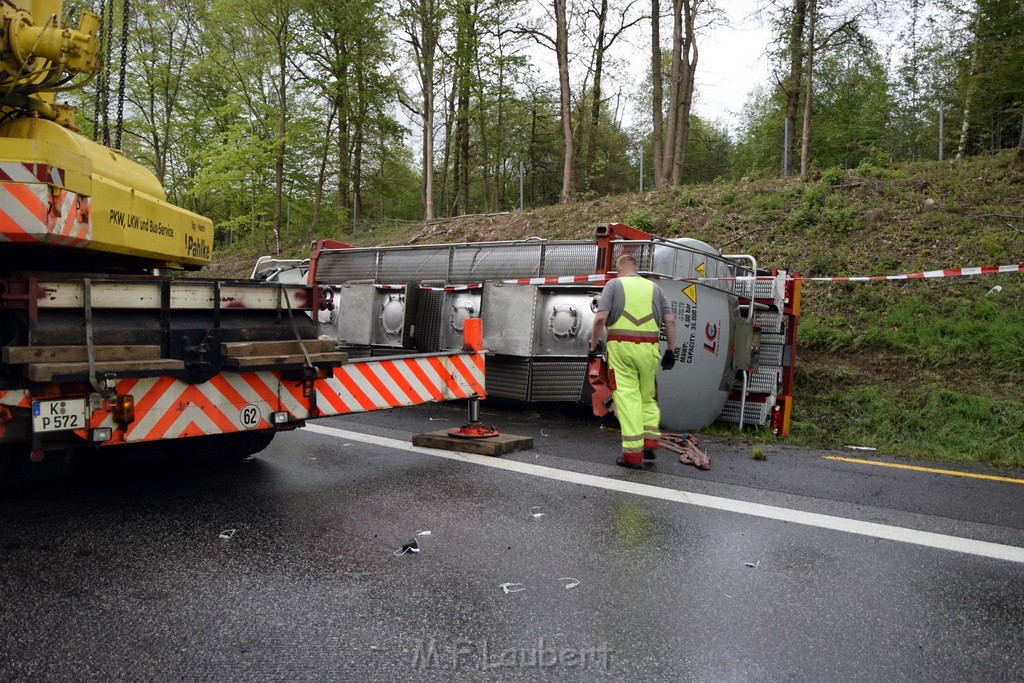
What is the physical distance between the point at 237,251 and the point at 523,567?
30296 mm

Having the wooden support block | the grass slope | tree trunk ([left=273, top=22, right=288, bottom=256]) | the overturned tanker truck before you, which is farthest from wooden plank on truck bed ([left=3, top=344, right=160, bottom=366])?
tree trunk ([left=273, top=22, right=288, bottom=256])

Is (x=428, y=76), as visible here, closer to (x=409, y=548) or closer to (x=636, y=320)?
(x=636, y=320)

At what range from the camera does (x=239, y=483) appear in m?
5.30

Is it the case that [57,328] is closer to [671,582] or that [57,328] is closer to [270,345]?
[270,345]

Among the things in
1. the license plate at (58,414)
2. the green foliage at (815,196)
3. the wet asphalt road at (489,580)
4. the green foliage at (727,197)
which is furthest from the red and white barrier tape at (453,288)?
→ the green foliage at (727,197)

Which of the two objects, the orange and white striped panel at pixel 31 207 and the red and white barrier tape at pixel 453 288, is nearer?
the orange and white striped panel at pixel 31 207

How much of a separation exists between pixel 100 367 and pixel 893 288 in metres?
11.5

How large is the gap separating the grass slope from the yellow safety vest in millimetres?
2945

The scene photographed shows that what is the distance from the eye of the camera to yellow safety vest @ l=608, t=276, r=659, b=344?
601 centimetres

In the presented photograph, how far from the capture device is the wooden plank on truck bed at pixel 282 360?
4.49 meters

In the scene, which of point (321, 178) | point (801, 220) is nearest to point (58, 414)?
point (801, 220)

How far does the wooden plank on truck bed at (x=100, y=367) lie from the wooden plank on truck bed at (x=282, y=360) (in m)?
0.29

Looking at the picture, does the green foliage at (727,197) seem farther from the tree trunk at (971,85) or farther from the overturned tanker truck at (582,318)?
the overturned tanker truck at (582,318)

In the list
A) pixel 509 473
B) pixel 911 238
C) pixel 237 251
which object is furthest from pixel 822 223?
pixel 237 251
